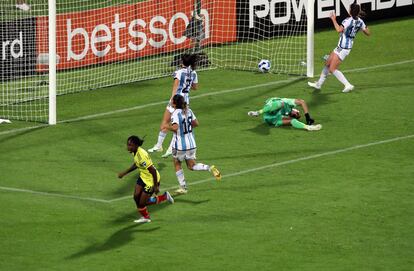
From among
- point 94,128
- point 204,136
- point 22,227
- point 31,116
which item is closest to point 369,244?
point 22,227

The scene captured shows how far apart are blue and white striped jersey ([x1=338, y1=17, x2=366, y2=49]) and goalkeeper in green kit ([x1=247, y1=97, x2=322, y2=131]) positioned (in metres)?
3.80

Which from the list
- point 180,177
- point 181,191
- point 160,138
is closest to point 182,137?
point 180,177

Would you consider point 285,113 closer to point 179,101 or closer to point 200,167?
point 200,167

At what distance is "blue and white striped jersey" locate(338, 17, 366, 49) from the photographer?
30.5 m

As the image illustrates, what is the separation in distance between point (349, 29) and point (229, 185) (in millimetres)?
8964

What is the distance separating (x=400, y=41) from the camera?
37.6 metres

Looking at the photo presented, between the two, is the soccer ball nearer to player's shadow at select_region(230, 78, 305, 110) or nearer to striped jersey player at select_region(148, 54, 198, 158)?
player's shadow at select_region(230, 78, 305, 110)

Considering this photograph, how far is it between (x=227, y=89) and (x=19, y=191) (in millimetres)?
9995

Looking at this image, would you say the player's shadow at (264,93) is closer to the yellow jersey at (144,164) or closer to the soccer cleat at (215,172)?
the soccer cleat at (215,172)

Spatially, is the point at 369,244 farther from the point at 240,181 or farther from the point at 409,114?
the point at 409,114

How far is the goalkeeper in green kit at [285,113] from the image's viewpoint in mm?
27188

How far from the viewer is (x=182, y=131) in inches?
864

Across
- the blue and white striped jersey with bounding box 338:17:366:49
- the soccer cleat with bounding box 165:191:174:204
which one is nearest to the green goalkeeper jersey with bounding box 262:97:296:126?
the blue and white striped jersey with bounding box 338:17:366:49

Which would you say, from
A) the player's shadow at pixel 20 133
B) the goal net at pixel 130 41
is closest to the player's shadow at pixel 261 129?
the player's shadow at pixel 20 133
